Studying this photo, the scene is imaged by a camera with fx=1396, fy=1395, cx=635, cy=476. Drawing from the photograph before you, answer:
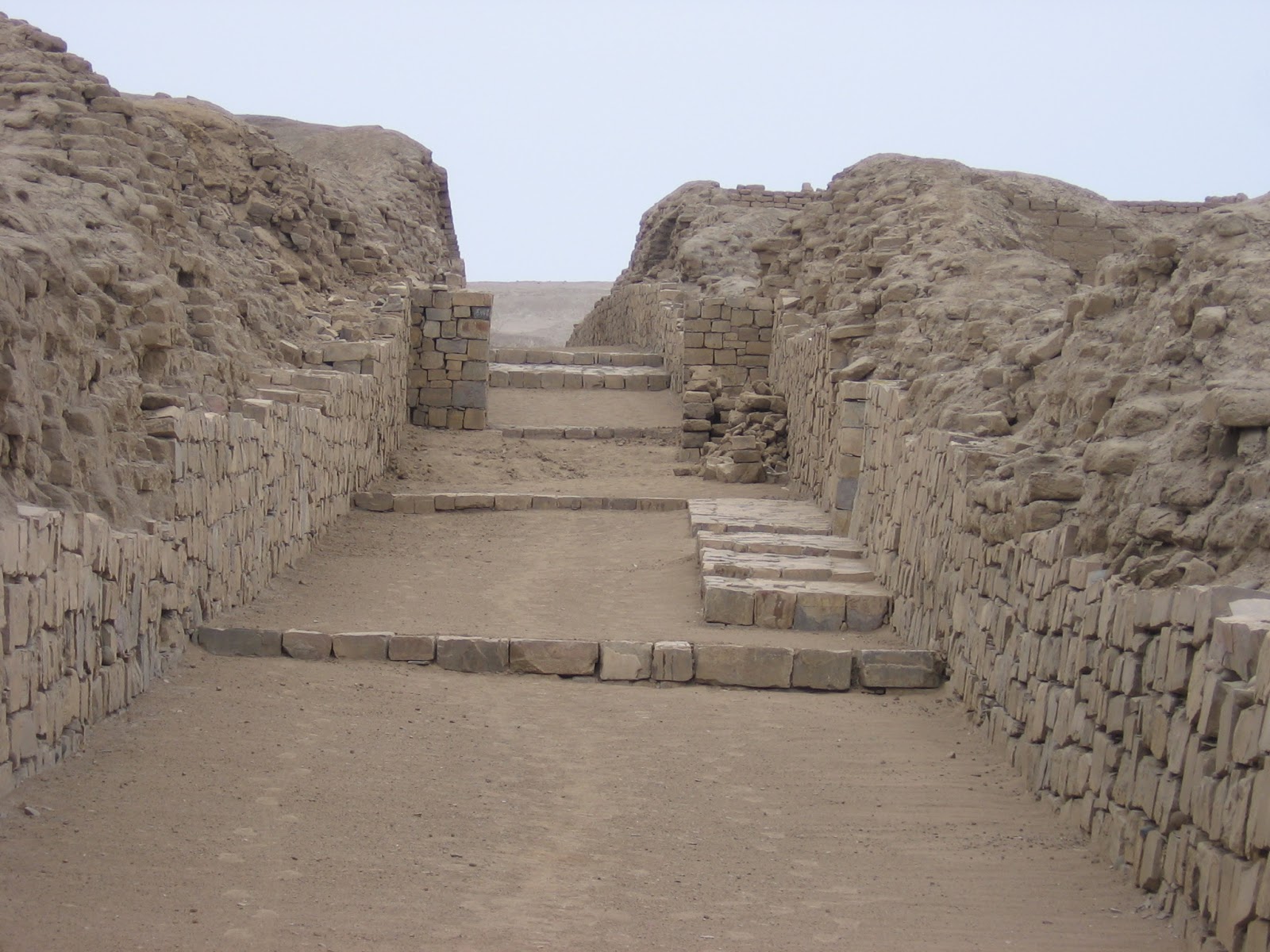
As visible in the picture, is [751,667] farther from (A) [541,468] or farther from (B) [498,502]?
(A) [541,468]

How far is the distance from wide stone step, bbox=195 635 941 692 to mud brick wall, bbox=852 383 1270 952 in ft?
2.45

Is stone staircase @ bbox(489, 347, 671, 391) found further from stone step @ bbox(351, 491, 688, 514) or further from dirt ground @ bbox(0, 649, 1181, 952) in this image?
dirt ground @ bbox(0, 649, 1181, 952)

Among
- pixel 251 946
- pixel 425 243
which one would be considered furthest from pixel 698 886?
pixel 425 243

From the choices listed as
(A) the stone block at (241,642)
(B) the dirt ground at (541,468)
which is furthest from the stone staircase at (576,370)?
(A) the stone block at (241,642)

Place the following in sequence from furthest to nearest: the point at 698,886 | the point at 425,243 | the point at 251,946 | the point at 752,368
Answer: the point at 425,243 < the point at 752,368 < the point at 698,886 < the point at 251,946

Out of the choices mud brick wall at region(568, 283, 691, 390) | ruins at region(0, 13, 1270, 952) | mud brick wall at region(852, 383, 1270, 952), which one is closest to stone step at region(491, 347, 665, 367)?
mud brick wall at region(568, 283, 691, 390)

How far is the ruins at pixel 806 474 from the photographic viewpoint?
5.57 meters

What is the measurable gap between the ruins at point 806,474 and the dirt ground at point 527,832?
0.28m

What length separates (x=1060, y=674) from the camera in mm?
6410

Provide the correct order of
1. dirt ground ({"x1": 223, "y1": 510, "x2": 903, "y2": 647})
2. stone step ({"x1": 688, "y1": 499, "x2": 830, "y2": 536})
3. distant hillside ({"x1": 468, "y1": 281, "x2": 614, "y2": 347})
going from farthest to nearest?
1. distant hillside ({"x1": 468, "y1": 281, "x2": 614, "y2": 347})
2. stone step ({"x1": 688, "y1": 499, "x2": 830, "y2": 536})
3. dirt ground ({"x1": 223, "y1": 510, "x2": 903, "y2": 647})

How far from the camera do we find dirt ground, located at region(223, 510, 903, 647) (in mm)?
9648

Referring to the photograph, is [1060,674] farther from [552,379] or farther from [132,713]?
[552,379]

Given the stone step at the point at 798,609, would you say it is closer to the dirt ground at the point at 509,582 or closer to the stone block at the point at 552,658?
the dirt ground at the point at 509,582

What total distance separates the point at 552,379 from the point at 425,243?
13.6 ft
